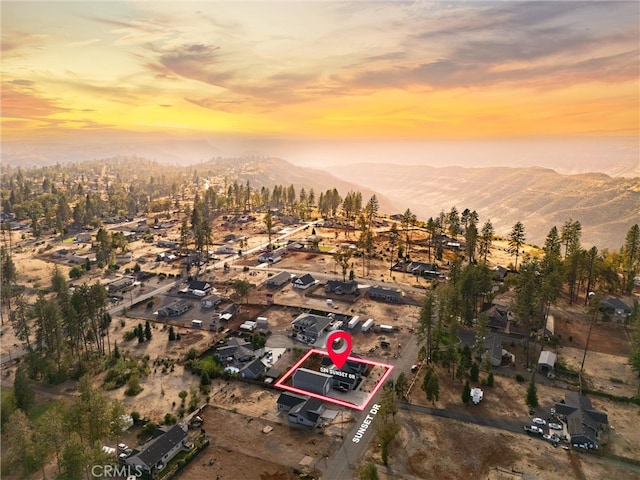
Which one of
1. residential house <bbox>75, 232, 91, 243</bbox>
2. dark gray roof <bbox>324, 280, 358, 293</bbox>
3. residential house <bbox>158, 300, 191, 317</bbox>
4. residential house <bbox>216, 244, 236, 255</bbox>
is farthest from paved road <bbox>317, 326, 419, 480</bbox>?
residential house <bbox>75, 232, 91, 243</bbox>

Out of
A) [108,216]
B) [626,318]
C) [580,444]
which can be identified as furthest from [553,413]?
[108,216]

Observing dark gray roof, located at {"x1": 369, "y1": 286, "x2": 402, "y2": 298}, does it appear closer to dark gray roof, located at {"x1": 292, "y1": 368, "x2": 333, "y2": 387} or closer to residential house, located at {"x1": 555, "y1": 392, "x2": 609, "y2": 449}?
dark gray roof, located at {"x1": 292, "y1": 368, "x2": 333, "y2": 387}

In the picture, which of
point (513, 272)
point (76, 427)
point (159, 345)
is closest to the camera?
point (76, 427)

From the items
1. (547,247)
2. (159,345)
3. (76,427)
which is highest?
(547,247)

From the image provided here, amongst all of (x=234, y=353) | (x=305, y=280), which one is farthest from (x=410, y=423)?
(x=305, y=280)

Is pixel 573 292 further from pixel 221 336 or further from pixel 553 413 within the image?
pixel 221 336

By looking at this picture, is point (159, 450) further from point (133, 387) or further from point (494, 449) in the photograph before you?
point (494, 449)
